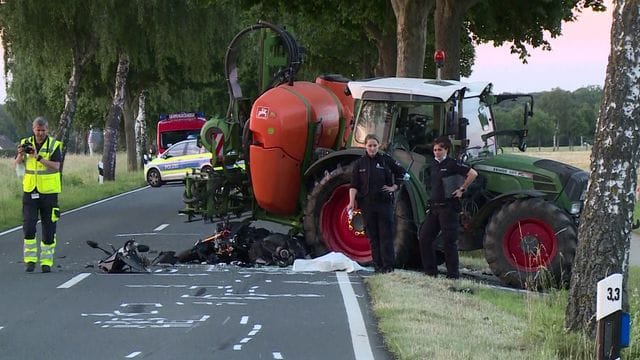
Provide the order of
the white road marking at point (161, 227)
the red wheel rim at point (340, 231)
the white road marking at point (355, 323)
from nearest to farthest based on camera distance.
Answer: the white road marking at point (355, 323)
the red wheel rim at point (340, 231)
the white road marking at point (161, 227)

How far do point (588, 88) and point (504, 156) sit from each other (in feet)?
346

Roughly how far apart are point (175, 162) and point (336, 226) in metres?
24.0

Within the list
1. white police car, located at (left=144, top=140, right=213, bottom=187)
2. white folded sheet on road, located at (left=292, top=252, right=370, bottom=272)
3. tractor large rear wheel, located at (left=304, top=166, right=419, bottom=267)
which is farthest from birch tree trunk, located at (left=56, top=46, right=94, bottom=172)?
white folded sheet on road, located at (left=292, top=252, right=370, bottom=272)

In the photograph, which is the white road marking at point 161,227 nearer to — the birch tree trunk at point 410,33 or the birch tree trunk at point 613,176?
the birch tree trunk at point 410,33

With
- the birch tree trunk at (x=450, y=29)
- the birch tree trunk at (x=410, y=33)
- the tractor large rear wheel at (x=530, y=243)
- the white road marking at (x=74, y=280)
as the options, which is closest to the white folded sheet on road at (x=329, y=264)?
the tractor large rear wheel at (x=530, y=243)

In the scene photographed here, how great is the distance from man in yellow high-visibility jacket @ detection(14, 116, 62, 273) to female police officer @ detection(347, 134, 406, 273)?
3835mm

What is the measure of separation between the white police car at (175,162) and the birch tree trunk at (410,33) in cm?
1518

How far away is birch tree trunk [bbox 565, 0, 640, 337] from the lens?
7148mm

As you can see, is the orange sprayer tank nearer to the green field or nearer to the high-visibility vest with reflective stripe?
the green field

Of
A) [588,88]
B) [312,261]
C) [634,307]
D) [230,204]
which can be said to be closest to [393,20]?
[230,204]

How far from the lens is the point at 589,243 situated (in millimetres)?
7398

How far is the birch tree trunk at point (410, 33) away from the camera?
20922 mm

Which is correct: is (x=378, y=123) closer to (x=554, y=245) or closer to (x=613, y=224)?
(x=554, y=245)

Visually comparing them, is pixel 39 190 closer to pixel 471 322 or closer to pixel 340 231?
pixel 340 231
